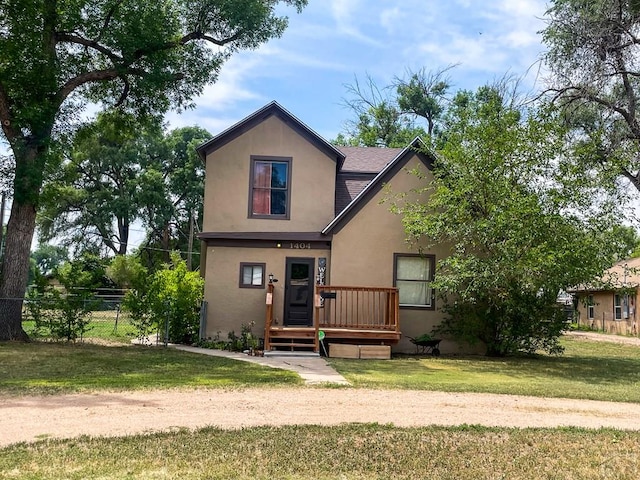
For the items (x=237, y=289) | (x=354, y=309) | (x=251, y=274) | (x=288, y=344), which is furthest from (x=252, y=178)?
(x=288, y=344)

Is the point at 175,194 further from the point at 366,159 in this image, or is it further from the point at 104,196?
the point at 366,159

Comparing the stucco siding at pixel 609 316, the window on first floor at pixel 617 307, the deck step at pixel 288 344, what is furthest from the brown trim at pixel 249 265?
the window on first floor at pixel 617 307

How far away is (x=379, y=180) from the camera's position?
15.3 meters

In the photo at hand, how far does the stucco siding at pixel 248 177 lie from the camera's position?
15.9 metres

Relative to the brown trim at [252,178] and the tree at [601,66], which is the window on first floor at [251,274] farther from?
the tree at [601,66]

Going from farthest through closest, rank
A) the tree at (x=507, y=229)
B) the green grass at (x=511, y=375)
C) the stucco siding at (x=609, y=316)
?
1. the stucco siding at (x=609, y=316)
2. the tree at (x=507, y=229)
3. the green grass at (x=511, y=375)

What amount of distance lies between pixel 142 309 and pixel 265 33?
9.48m

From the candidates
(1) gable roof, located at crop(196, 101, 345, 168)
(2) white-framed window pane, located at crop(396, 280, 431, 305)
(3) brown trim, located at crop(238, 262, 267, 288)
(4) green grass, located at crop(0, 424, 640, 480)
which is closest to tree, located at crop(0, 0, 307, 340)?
(1) gable roof, located at crop(196, 101, 345, 168)

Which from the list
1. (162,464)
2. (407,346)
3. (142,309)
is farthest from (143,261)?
(162,464)

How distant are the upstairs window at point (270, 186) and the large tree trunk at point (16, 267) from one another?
245 inches

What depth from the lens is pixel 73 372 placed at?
9883 millimetres

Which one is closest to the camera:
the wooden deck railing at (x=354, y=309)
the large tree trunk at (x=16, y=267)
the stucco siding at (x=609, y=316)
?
the large tree trunk at (x=16, y=267)

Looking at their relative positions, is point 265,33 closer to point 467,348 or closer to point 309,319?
point 309,319

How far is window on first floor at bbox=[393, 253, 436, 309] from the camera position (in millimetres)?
15477
